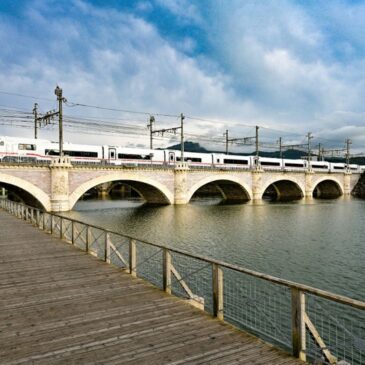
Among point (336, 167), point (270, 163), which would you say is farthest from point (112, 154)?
point (336, 167)

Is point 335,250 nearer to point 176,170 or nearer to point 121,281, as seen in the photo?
point 121,281

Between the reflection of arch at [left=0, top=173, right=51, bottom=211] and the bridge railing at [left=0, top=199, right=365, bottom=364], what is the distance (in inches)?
819

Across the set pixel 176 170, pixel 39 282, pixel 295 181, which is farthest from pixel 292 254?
pixel 295 181

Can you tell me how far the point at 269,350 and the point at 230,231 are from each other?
23.8 m

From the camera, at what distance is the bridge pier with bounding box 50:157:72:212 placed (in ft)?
128

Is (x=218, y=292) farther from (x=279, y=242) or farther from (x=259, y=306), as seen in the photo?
(x=279, y=242)

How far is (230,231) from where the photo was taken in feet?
96.4

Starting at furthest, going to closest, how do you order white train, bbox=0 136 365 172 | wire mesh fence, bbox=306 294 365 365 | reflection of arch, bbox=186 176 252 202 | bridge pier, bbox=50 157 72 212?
reflection of arch, bbox=186 176 252 202 → bridge pier, bbox=50 157 72 212 → white train, bbox=0 136 365 172 → wire mesh fence, bbox=306 294 365 365

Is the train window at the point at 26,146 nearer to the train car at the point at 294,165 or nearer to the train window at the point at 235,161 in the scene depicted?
the train window at the point at 235,161

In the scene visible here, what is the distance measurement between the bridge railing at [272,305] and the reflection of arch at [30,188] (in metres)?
20.8

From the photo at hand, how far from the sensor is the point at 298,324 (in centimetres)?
571

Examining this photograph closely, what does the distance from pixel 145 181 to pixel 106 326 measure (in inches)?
1641

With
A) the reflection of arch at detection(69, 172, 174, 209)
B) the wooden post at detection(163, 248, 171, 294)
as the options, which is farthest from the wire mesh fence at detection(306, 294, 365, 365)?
the reflection of arch at detection(69, 172, 174, 209)

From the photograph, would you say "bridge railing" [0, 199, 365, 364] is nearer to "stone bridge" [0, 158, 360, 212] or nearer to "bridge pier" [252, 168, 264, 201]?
"stone bridge" [0, 158, 360, 212]
